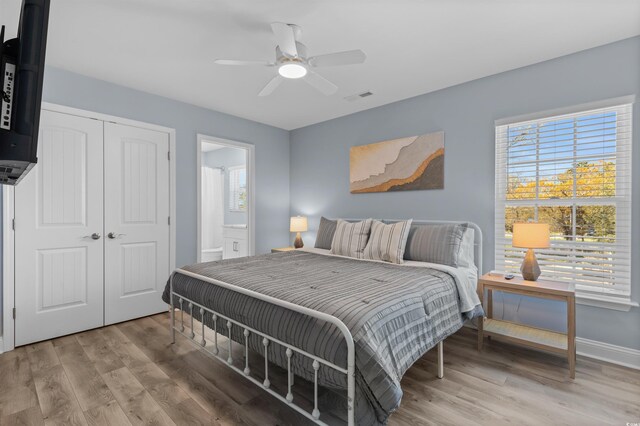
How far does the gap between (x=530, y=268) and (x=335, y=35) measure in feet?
7.95

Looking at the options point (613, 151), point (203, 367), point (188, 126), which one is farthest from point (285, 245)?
point (613, 151)

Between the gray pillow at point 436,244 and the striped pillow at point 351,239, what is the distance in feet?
1.53

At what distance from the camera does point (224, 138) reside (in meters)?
4.25

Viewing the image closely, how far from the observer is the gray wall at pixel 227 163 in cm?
634

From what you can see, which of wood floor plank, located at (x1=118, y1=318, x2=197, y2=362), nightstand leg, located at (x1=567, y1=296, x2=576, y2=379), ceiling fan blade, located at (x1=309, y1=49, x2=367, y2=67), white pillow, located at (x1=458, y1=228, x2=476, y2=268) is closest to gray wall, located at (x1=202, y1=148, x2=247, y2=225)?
wood floor plank, located at (x1=118, y1=318, x2=197, y2=362)

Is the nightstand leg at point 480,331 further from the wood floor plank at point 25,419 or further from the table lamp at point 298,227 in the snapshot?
the wood floor plank at point 25,419

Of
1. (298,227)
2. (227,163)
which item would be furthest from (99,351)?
(227,163)

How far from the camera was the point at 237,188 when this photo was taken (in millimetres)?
6422

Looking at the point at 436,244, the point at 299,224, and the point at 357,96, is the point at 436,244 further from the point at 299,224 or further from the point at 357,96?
the point at 299,224

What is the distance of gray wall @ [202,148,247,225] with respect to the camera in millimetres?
6336

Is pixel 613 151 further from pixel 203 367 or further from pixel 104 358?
pixel 104 358

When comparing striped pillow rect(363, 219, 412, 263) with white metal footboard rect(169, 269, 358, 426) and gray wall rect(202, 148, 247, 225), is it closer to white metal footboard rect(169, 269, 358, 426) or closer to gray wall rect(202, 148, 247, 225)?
white metal footboard rect(169, 269, 358, 426)

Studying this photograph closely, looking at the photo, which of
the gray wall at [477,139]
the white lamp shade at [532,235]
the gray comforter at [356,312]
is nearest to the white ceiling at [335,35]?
the gray wall at [477,139]

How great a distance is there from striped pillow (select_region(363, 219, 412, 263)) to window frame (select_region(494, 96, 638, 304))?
2.97 feet
